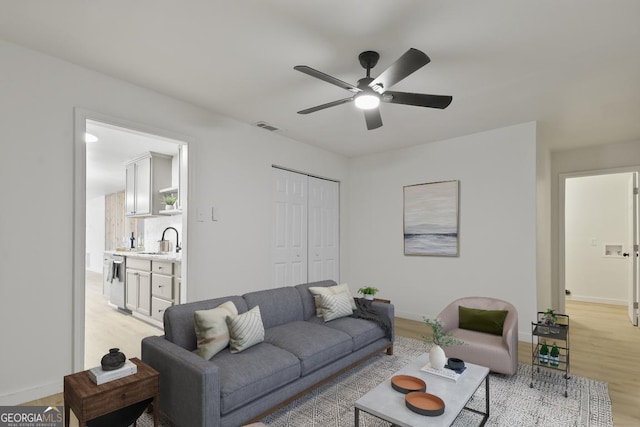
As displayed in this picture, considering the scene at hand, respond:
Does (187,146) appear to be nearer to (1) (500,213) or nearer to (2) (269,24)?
(2) (269,24)

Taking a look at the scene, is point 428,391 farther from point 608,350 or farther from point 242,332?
point 608,350

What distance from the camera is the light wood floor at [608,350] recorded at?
2.69 m

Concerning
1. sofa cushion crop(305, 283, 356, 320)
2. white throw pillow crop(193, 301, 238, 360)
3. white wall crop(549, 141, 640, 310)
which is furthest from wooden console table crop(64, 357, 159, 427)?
white wall crop(549, 141, 640, 310)

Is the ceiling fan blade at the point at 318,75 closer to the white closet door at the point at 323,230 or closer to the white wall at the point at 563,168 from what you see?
the white closet door at the point at 323,230

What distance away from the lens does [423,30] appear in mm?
2326

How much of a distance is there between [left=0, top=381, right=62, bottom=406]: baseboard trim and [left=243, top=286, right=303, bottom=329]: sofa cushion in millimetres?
1617

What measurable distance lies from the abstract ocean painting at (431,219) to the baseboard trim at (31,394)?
4.41 metres

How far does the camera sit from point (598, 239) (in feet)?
21.6

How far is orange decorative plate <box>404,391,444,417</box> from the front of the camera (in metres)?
1.83

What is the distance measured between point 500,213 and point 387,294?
6.99ft

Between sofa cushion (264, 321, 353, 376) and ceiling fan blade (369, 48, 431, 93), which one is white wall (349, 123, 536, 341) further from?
ceiling fan blade (369, 48, 431, 93)

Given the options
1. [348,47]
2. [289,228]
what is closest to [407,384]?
[348,47]

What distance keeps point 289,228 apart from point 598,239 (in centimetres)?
606

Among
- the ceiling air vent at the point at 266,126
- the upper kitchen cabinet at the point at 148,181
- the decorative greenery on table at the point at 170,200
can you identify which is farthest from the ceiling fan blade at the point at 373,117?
the upper kitchen cabinet at the point at 148,181
